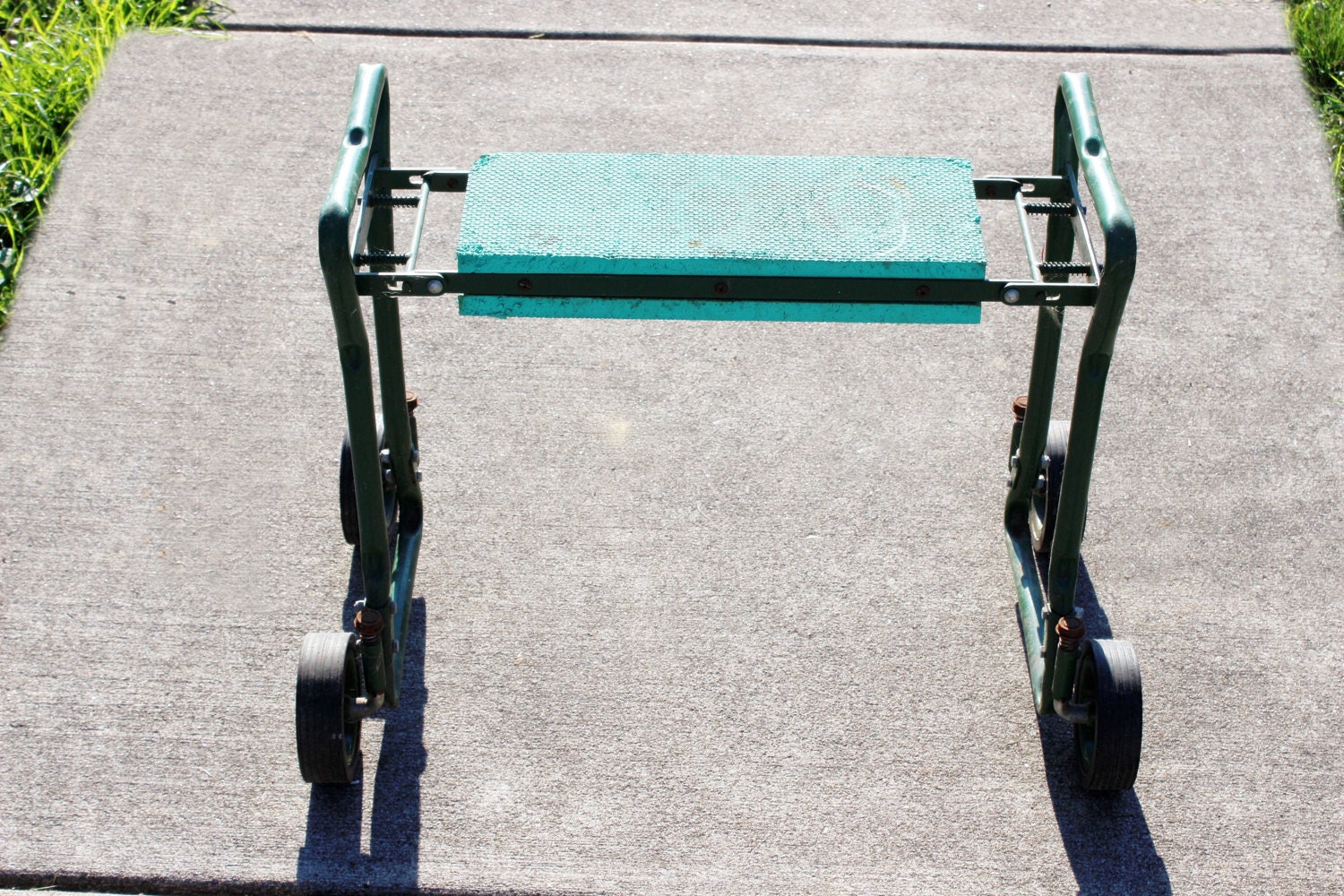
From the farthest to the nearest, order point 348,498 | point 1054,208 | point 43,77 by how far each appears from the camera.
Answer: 1. point 43,77
2. point 348,498
3. point 1054,208

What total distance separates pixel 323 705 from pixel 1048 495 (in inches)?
74.0

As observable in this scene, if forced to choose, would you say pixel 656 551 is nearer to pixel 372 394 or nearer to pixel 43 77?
pixel 372 394

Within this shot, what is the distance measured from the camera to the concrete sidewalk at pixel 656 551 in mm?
3340

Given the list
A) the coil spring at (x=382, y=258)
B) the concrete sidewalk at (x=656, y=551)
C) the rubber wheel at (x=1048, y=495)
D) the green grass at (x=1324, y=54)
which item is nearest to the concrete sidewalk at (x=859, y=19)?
the green grass at (x=1324, y=54)

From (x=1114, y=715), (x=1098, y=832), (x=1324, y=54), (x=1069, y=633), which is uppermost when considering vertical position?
(x=1324, y=54)

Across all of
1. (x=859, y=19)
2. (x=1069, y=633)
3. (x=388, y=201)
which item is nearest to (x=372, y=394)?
(x=388, y=201)

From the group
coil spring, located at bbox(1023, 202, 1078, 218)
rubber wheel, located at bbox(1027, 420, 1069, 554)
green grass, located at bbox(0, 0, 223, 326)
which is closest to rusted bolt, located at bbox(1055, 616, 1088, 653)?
rubber wheel, located at bbox(1027, 420, 1069, 554)

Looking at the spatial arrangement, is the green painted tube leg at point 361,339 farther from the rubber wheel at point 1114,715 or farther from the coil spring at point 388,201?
the rubber wheel at point 1114,715

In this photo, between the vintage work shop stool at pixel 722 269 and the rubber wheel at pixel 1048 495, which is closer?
the vintage work shop stool at pixel 722 269

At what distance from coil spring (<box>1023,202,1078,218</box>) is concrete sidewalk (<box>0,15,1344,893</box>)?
1057mm

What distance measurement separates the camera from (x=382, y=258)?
10.3ft

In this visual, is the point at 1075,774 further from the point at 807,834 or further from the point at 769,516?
the point at 769,516

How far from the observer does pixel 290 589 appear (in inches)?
153

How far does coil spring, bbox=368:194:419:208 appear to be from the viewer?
323 cm
